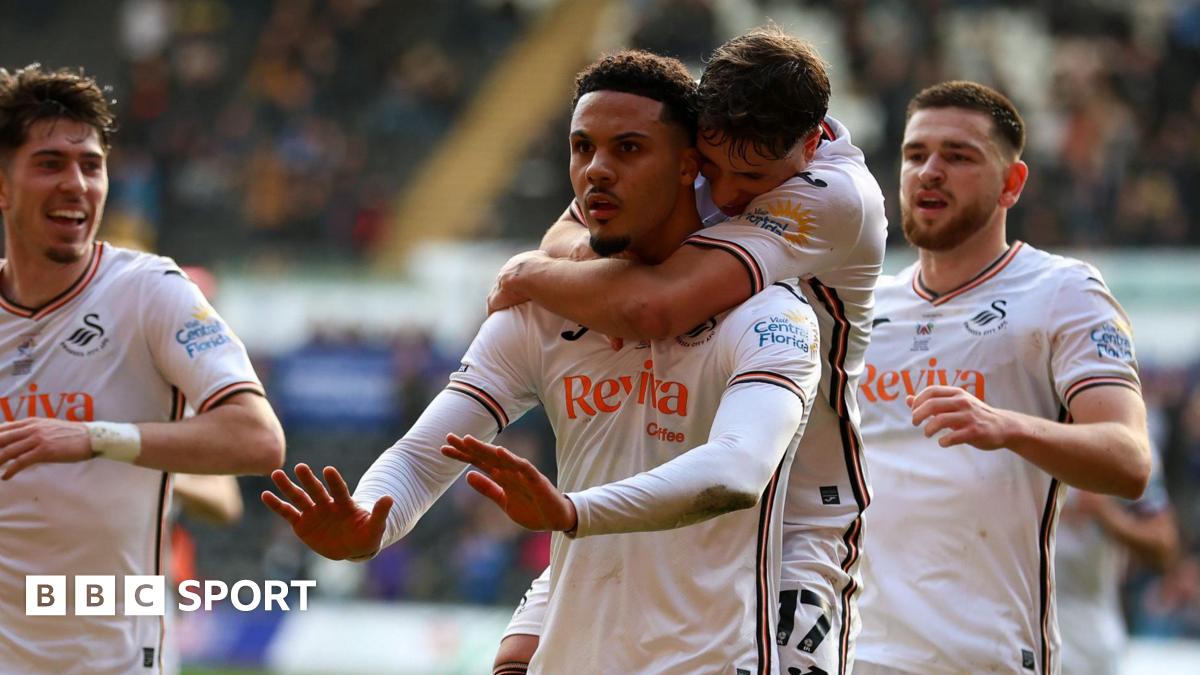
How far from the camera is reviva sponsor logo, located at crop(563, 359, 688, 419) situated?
4469 mm

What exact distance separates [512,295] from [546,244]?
29 centimetres

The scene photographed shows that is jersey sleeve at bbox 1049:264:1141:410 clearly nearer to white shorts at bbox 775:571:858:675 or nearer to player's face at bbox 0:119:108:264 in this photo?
white shorts at bbox 775:571:858:675

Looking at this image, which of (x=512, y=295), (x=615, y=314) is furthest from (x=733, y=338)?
(x=512, y=295)

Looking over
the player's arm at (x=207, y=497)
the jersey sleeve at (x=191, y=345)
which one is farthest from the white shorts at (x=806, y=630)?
the player's arm at (x=207, y=497)

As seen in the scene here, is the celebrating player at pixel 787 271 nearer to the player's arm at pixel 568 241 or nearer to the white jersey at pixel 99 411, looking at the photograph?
the player's arm at pixel 568 241

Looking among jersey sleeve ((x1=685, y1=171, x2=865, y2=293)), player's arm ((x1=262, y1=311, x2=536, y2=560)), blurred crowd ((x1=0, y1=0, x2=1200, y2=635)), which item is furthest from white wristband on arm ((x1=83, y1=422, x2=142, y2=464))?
blurred crowd ((x1=0, y1=0, x2=1200, y2=635))

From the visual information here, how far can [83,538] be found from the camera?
5.54 m

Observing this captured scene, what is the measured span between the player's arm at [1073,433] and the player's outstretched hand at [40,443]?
2.61m

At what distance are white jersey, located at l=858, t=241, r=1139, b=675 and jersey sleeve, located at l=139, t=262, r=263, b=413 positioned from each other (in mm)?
2411

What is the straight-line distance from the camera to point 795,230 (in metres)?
4.65

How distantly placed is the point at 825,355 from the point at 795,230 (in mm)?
441

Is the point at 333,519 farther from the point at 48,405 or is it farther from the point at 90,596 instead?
the point at 48,405

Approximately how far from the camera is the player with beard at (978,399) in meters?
5.82

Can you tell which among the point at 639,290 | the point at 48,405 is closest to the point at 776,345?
the point at 639,290
